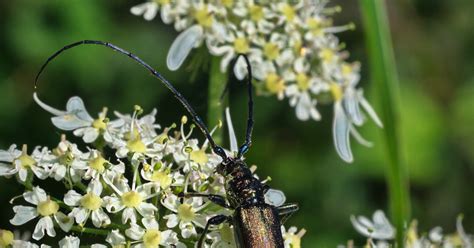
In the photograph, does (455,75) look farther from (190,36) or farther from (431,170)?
(190,36)

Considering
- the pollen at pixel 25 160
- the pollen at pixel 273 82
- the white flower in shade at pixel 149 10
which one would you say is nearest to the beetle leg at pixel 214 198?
the pollen at pixel 25 160

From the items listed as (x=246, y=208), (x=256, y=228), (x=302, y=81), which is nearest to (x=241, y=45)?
(x=302, y=81)

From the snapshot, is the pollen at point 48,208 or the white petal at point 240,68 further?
the white petal at point 240,68

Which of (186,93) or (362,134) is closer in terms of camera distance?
(186,93)

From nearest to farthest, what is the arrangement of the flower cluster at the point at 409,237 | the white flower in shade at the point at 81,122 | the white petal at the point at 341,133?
the white flower in shade at the point at 81,122 < the flower cluster at the point at 409,237 < the white petal at the point at 341,133

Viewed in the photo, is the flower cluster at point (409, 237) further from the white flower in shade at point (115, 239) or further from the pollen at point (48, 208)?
the pollen at point (48, 208)

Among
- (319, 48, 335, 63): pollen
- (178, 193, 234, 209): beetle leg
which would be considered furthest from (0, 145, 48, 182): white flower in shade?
(319, 48, 335, 63): pollen

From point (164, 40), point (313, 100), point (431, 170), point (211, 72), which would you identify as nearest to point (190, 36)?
point (211, 72)
